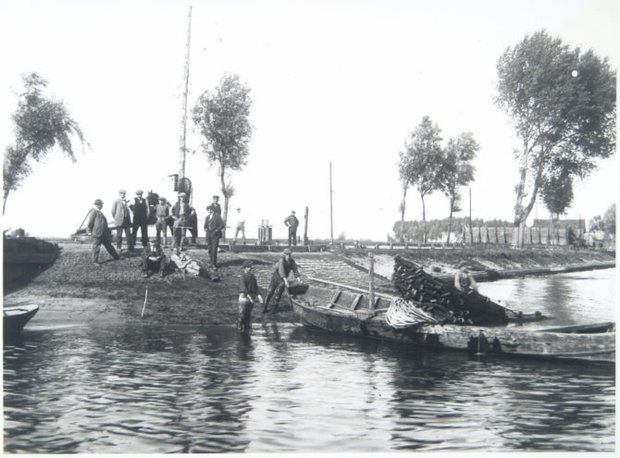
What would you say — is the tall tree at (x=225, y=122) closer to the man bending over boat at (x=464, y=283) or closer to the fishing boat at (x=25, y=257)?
the fishing boat at (x=25, y=257)

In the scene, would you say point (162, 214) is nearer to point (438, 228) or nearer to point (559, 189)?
point (559, 189)

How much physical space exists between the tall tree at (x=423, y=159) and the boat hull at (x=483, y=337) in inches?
1230

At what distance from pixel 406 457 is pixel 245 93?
30.1 m

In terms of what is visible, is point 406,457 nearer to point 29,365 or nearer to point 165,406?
point 165,406

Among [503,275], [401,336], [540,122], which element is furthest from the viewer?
[540,122]

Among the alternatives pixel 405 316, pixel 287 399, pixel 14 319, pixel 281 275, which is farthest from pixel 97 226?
pixel 287 399

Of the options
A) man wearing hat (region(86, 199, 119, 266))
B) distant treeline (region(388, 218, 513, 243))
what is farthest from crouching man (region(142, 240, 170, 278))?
distant treeline (region(388, 218, 513, 243))

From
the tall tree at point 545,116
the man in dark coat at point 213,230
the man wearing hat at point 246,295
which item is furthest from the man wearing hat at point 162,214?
the tall tree at point 545,116

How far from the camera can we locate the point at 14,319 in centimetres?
1457

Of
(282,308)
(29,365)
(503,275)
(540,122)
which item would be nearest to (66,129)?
(282,308)

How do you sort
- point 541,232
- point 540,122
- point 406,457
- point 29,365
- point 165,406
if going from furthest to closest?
point 541,232 < point 540,122 < point 29,365 < point 165,406 < point 406,457

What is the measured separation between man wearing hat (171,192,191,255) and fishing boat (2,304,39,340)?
26.7 feet

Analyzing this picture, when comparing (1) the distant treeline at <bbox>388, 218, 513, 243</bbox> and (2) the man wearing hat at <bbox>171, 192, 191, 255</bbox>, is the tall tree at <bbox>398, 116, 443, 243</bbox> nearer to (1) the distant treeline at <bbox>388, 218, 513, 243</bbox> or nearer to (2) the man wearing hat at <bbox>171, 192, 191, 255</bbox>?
(1) the distant treeline at <bbox>388, 218, 513, 243</bbox>

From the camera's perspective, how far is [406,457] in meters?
7.66
